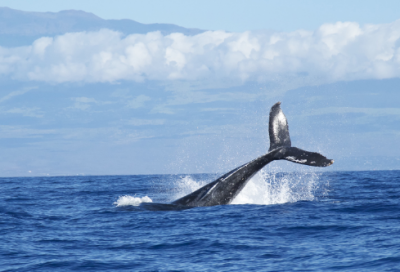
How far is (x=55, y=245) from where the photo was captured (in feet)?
39.5

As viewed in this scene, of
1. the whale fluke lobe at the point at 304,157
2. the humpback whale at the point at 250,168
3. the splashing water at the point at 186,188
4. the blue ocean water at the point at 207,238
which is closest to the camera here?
the blue ocean water at the point at 207,238

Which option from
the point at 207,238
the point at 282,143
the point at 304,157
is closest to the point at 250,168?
the point at 282,143

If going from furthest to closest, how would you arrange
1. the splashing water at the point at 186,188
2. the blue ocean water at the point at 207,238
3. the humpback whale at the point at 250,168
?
1. the splashing water at the point at 186,188
2. the humpback whale at the point at 250,168
3. the blue ocean water at the point at 207,238

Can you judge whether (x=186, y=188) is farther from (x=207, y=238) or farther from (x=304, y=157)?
(x=207, y=238)

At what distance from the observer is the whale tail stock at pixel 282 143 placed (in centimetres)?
1575

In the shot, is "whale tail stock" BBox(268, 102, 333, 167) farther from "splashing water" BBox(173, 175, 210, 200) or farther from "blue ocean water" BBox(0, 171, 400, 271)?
"splashing water" BBox(173, 175, 210, 200)

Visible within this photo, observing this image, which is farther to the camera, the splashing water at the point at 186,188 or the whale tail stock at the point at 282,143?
the splashing water at the point at 186,188

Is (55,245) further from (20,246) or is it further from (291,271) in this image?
(291,271)

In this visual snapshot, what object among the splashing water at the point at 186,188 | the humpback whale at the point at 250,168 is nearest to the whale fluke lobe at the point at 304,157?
the humpback whale at the point at 250,168

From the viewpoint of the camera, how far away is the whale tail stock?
15.7 meters

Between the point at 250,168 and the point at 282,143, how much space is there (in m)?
1.39

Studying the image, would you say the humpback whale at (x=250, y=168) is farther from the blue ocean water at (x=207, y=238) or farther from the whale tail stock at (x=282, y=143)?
the blue ocean water at (x=207, y=238)

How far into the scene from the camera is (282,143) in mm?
16938

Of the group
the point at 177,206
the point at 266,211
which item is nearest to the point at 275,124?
the point at 266,211
